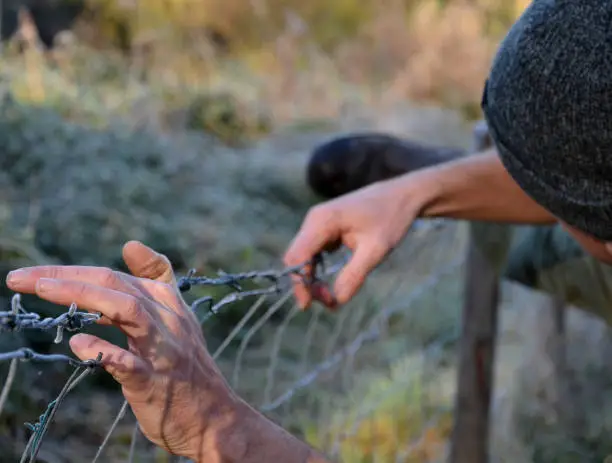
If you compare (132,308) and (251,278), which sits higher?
(132,308)

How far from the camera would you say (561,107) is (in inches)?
39.9

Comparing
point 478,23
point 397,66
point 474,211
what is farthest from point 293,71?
point 474,211

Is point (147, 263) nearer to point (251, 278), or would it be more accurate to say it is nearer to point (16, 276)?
point (16, 276)

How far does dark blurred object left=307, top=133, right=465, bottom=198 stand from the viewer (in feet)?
5.77

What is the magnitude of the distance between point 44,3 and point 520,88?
9076 mm

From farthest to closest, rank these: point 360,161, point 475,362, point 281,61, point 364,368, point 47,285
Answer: point 281,61 → point 364,368 → point 475,362 → point 360,161 → point 47,285

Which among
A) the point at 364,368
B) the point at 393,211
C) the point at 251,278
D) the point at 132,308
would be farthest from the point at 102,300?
the point at 364,368

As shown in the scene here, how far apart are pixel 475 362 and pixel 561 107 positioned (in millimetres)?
1109

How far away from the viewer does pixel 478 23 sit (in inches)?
344

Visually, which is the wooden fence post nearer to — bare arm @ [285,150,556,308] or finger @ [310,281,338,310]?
bare arm @ [285,150,556,308]

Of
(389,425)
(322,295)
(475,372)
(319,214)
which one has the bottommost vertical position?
(389,425)

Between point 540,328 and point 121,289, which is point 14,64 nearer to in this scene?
point 540,328

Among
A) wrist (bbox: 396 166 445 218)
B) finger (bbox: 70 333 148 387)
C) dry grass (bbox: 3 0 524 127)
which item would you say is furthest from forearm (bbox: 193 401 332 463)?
dry grass (bbox: 3 0 524 127)

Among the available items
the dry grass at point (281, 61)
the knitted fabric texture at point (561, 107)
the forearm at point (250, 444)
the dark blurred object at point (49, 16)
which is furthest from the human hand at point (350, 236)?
the dark blurred object at point (49, 16)
